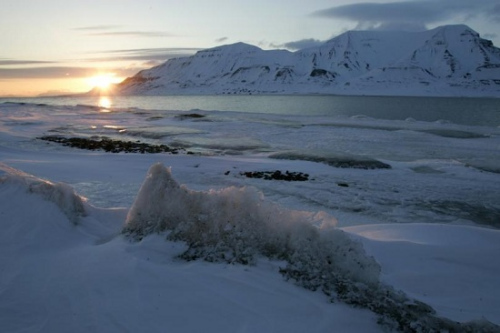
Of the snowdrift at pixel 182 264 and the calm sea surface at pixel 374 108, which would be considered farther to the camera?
the calm sea surface at pixel 374 108

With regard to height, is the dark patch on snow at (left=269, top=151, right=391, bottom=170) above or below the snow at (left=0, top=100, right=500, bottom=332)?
below

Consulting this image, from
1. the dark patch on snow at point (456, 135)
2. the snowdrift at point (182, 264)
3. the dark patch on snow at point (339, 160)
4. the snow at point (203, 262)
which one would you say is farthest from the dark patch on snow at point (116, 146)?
the dark patch on snow at point (456, 135)

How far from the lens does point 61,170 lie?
13961mm

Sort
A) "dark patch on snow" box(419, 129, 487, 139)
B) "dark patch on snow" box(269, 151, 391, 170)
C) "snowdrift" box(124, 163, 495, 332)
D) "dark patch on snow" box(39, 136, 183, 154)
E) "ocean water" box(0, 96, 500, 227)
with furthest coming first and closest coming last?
"dark patch on snow" box(419, 129, 487, 139), "dark patch on snow" box(39, 136, 183, 154), "dark patch on snow" box(269, 151, 391, 170), "ocean water" box(0, 96, 500, 227), "snowdrift" box(124, 163, 495, 332)

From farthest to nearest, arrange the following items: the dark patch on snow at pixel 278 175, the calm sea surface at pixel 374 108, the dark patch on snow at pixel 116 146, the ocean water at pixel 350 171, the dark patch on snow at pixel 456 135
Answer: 1. the calm sea surface at pixel 374 108
2. the dark patch on snow at pixel 456 135
3. the dark patch on snow at pixel 116 146
4. the dark patch on snow at pixel 278 175
5. the ocean water at pixel 350 171

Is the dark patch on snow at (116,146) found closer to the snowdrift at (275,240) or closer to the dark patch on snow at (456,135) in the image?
the snowdrift at (275,240)

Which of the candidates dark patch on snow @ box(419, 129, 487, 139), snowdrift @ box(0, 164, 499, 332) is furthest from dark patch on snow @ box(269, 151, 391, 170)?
dark patch on snow @ box(419, 129, 487, 139)

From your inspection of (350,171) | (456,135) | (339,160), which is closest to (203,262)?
(350,171)

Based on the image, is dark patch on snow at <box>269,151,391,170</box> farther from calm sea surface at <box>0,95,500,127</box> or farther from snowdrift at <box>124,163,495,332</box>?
calm sea surface at <box>0,95,500,127</box>

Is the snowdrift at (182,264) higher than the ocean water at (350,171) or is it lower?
higher

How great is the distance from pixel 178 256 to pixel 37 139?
74.6ft

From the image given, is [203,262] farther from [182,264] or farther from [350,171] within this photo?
[350,171]

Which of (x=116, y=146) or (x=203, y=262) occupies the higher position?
(x=203, y=262)

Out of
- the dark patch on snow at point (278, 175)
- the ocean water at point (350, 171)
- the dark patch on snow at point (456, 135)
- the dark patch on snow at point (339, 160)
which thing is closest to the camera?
the ocean water at point (350, 171)
